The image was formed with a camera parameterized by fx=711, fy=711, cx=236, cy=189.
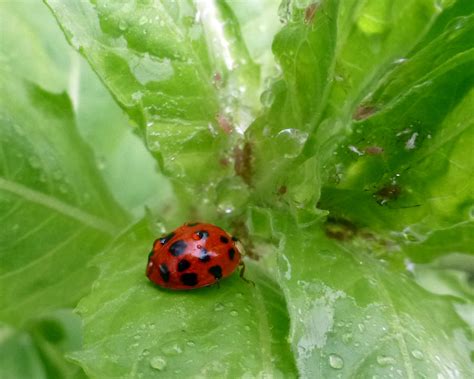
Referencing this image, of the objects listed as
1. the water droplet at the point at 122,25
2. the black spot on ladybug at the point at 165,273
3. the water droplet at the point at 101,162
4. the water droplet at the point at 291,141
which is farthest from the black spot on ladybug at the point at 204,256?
the water droplet at the point at 101,162

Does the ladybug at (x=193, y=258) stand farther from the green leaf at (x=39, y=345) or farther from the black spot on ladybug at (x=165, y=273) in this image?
the green leaf at (x=39, y=345)

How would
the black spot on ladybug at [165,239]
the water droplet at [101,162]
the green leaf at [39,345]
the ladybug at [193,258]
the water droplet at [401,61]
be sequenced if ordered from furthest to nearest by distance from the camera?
the water droplet at [101,162] → the green leaf at [39,345] → the black spot on ladybug at [165,239] → the ladybug at [193,258] → the water droplet at [401,61]

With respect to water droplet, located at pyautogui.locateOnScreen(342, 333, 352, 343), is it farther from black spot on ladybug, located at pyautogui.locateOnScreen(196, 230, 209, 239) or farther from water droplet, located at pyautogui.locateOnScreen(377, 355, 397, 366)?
black spot on ladybug, located at pyautogui.locateOnScreen(196, 230, 209, 239)

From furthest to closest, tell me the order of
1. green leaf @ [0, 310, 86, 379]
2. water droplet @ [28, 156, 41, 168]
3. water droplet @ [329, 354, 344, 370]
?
green leaf @ [0, 310, 86, 379], water droplet @ [28, 156, 41, 168], water droplet @ [329, 354, 344, 370]

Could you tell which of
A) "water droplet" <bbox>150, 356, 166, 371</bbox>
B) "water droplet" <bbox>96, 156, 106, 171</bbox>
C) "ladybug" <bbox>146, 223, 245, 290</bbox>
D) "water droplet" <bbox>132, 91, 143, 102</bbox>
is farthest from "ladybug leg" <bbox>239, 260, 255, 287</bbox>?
"water droplet" <bbox>96, 156, 106, 171</bbox>

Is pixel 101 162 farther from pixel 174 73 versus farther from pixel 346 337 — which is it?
pixel 346 337

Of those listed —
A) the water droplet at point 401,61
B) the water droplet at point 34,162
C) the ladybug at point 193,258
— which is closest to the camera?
the water droplet at point 401,61
